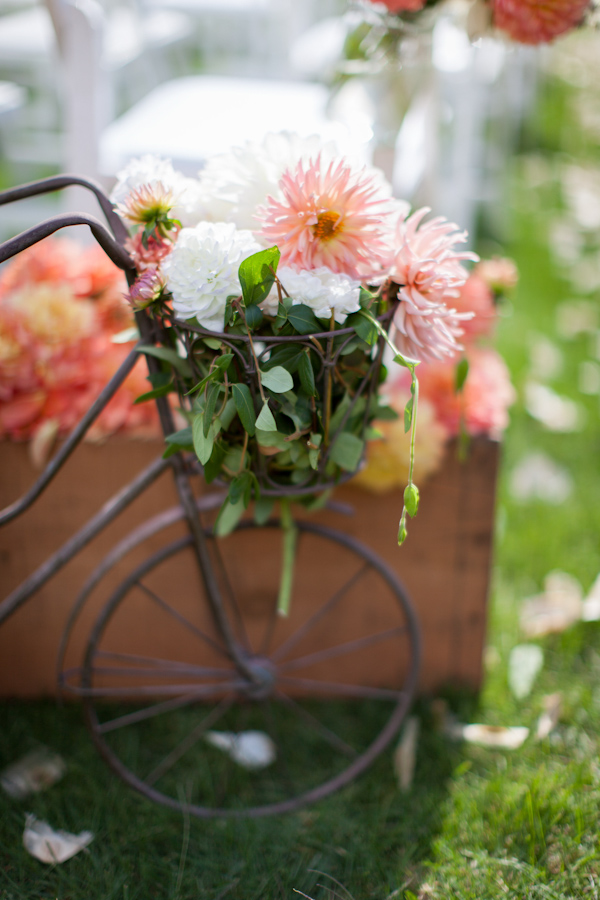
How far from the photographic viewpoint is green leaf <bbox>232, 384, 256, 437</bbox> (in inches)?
34.3

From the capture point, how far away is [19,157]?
2.91 m

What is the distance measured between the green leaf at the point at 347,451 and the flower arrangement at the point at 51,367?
1.50ft

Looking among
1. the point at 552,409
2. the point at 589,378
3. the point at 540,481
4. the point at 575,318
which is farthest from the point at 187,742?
the point at 575,318

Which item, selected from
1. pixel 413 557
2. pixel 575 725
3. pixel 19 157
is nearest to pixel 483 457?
→ pixel 413 557

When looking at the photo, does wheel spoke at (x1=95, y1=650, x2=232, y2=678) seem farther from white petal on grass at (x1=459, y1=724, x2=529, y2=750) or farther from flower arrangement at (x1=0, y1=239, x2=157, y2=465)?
white petal on grass at (x1=459, y1=724, x2=529, y2=750)

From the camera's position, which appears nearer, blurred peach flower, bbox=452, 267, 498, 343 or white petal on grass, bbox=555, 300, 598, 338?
blurred peach flower, bbox=452, 267, 498, 343

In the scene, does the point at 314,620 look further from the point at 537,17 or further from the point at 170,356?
the point at 537,17

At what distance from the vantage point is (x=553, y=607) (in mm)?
1740

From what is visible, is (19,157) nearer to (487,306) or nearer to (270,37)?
(270,37)

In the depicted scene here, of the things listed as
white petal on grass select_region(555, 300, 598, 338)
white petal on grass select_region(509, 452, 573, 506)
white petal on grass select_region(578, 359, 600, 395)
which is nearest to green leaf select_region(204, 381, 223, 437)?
white petal on grass select_region(509, 452, 573, 506)

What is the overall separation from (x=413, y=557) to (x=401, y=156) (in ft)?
3.59

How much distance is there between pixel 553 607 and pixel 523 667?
218 mm

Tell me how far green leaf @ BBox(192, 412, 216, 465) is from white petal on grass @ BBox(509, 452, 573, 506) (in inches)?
60.0

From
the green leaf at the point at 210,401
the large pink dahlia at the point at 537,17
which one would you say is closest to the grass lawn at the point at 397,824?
the green leaf at the point at 210,401
